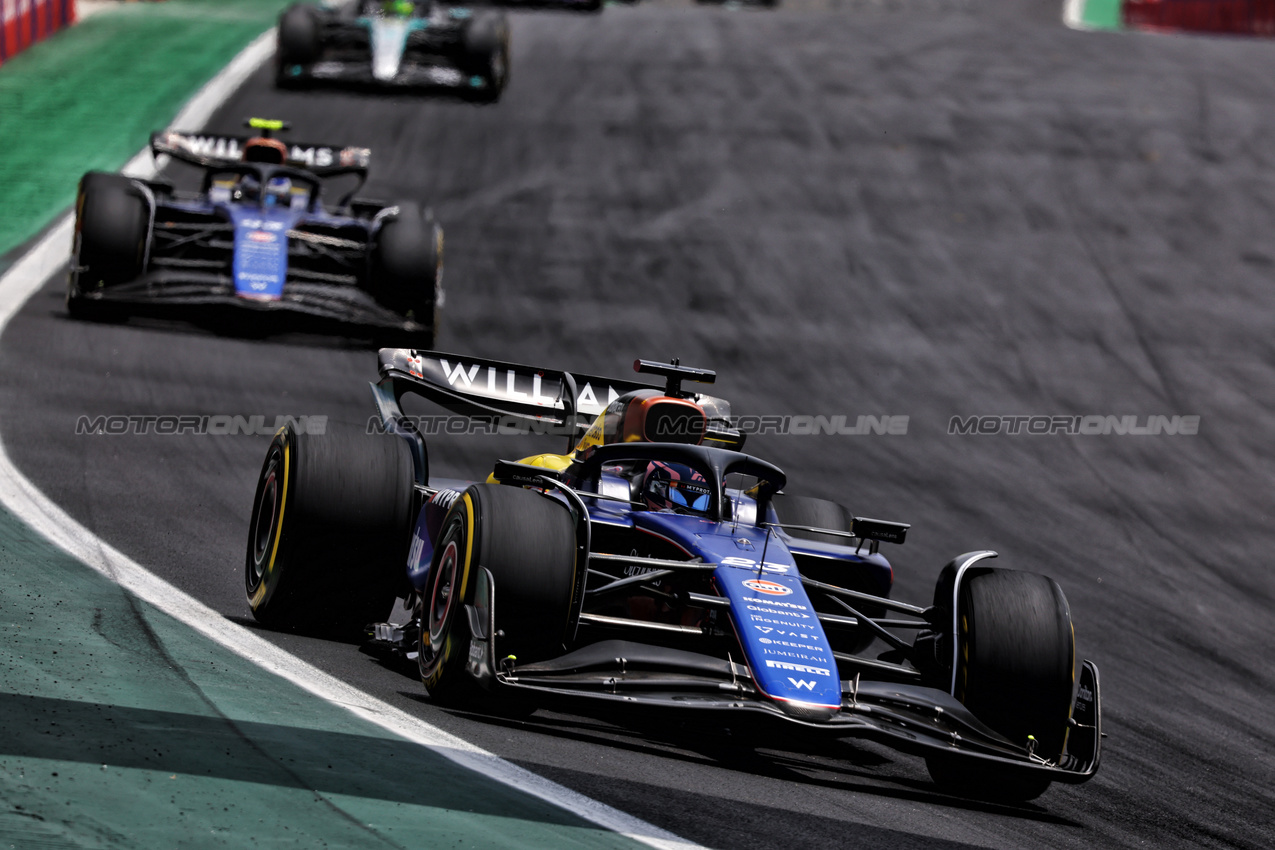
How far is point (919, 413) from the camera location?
1470 centimetres

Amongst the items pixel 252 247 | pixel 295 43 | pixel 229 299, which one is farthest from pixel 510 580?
pixel 295 43

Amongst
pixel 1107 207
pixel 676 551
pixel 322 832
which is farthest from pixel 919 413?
Result: pixel 322 832

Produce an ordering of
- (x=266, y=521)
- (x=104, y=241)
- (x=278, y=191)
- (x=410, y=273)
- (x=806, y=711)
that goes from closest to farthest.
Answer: (x=806, y=711) < (x=266, y=521) < (x=104, y=241) < (x=410, y=273) < (x=278, y=191)

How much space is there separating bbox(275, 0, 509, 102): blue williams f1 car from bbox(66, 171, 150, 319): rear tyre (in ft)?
29.1

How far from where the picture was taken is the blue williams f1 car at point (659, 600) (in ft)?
19.8

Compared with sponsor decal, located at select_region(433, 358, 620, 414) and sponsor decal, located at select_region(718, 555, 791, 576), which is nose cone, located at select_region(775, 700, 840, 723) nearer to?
sponsor decal, located at select_region(718, 555, 791, 576)

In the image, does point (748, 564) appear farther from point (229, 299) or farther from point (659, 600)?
point (229, 299)

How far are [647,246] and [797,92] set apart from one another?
620 cm

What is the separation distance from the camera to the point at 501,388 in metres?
9.17

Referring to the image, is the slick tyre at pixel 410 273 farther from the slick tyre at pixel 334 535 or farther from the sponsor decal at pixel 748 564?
the sponsor decal at pixel 748 564

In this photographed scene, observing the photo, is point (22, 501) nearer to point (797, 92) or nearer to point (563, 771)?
point (563, 771)

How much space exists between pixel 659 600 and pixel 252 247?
883cm

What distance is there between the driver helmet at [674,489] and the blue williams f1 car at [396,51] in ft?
52.6

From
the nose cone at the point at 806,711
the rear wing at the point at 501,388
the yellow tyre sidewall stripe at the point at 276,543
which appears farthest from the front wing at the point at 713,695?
the rear wing at the point at 501,388
